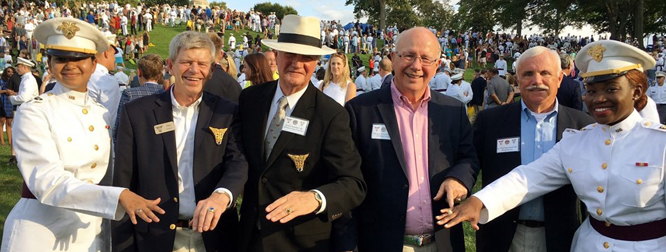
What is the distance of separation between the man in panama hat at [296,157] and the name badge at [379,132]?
0.19 metres

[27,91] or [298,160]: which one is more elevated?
[27,91]

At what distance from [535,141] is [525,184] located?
459 millimetres

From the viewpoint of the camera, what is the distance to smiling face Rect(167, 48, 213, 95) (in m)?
2.96

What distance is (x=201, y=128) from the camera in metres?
3.00

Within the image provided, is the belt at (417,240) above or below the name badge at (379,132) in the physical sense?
below

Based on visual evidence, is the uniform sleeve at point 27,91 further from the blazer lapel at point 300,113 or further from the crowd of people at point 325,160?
the blazer lapel at point 300,113

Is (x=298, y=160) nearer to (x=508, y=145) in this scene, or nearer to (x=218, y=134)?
(x=218, y=134)

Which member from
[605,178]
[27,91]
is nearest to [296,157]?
[605,178]

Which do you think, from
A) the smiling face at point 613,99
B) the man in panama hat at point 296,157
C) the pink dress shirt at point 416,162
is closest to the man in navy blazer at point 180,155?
the man in panama hat at point 296,157

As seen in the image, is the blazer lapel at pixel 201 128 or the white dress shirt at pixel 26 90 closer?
the blazer lapel at pixel 201 128

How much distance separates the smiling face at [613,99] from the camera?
8.81 ft

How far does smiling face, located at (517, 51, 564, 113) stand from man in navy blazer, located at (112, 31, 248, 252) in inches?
75.9

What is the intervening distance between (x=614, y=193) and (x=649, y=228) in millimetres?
250

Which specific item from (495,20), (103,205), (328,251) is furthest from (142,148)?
(495,20)
